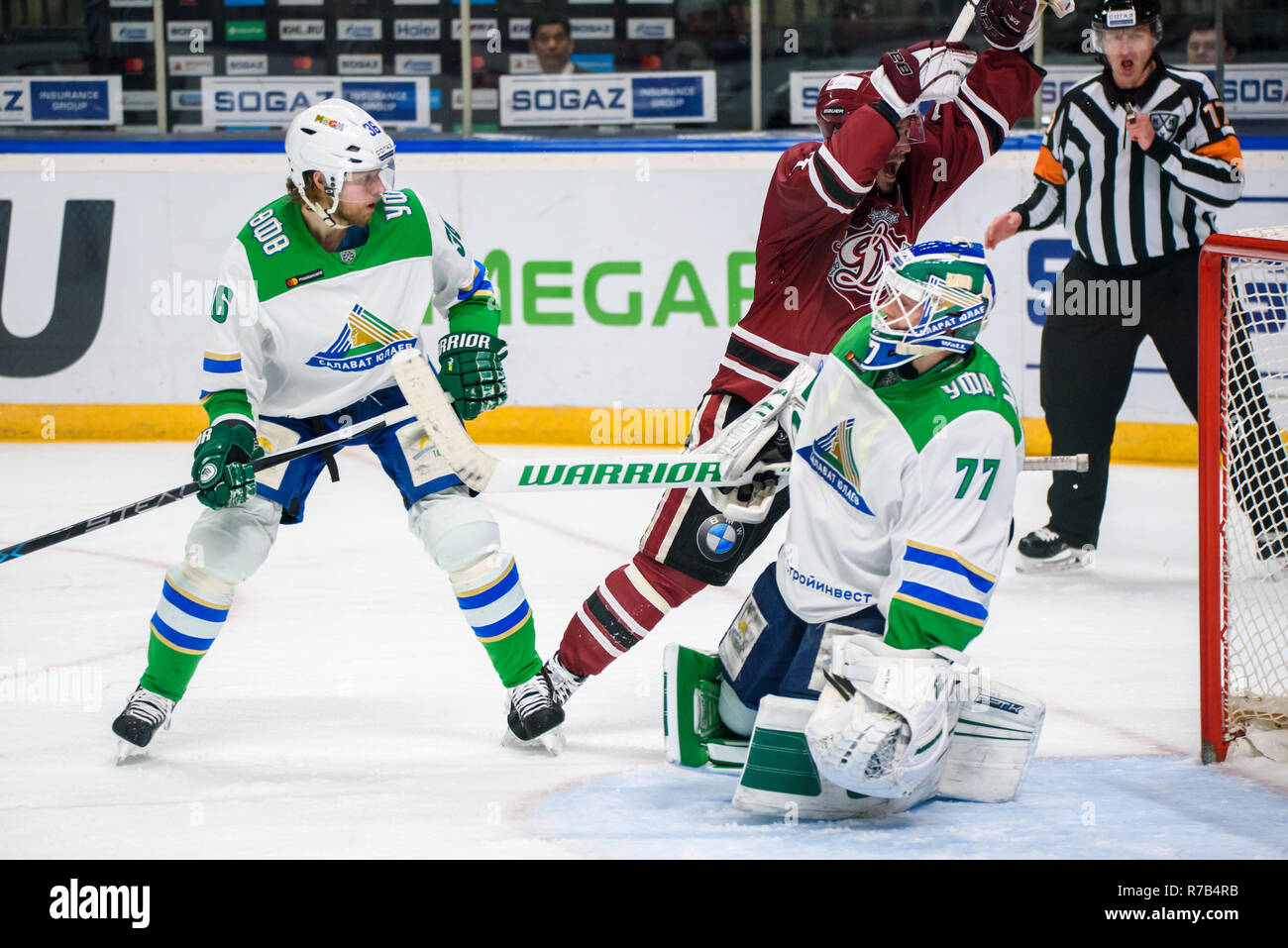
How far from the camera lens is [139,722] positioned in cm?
292

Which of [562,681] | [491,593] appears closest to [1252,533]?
[562,681]

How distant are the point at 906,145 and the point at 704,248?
2.91 m

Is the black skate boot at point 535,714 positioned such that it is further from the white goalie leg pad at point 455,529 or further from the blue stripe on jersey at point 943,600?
the blue stripe on jersey at point 943,600

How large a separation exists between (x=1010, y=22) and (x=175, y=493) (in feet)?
5.50

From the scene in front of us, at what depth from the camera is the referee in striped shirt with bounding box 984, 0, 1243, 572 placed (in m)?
4.41

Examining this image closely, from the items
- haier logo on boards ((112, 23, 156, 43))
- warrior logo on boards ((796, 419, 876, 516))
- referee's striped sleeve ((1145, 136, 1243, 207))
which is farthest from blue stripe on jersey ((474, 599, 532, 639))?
haier logo on boards ((112, 23, 156, 43))

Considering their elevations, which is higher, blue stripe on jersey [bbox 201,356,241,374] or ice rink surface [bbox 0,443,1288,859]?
blue stripe on jersey [bbox 201,356,241,374]

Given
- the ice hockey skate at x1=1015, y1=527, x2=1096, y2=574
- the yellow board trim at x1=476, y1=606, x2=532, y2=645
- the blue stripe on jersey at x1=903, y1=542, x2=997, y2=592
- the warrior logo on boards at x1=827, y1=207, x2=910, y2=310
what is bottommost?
the ice hockey skate at x1=1015, y1=527, x2=1096, y2=574

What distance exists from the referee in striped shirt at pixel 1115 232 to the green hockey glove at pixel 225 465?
2314 millimetres

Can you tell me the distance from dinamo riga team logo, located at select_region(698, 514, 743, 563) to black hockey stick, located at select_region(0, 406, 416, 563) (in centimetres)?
55

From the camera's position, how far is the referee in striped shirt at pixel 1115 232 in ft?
14.5

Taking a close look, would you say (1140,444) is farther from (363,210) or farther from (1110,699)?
(363,210)

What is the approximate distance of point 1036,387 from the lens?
18.8 feet

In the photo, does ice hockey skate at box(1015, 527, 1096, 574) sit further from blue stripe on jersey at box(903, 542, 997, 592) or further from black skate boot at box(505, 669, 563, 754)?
blue stripe on jersey at box(903, 542, 997, 592)
